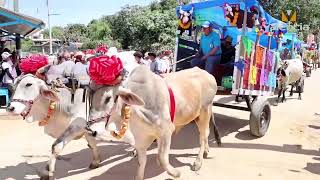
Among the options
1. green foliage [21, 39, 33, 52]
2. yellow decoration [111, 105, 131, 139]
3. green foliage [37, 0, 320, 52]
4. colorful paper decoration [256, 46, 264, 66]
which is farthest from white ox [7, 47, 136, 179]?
green foliage [21, 39, 33, 52]

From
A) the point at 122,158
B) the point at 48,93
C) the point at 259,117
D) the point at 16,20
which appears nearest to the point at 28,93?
the point at 48,93

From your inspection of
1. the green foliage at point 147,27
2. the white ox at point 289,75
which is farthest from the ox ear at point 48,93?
the green foliage at point 147,27

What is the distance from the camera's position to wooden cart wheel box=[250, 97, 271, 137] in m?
7.30

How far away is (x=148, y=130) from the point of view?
4.65 metres

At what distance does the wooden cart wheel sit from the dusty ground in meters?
0.16

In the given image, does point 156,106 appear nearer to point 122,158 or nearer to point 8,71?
point 122,158

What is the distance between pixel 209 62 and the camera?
762cm

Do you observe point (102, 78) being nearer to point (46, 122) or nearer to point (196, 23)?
point (46, 122)

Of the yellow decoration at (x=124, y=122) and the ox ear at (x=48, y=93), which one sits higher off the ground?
the ox ear at (x=48, y=93)

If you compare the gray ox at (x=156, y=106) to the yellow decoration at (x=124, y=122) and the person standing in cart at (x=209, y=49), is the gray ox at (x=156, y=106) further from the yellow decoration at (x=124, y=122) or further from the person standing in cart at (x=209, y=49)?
the person standing in cart at (x=209, y=49)

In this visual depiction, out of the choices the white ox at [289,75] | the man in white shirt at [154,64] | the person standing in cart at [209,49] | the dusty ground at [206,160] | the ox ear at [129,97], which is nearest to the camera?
the ox ear at [129,97]

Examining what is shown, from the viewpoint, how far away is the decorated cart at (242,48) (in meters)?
6.89

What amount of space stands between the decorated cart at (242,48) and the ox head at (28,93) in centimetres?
319

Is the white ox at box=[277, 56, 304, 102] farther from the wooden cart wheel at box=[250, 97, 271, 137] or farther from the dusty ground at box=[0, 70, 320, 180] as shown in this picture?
the wooden cart wheel at box=[250, 97, 271, 137]
